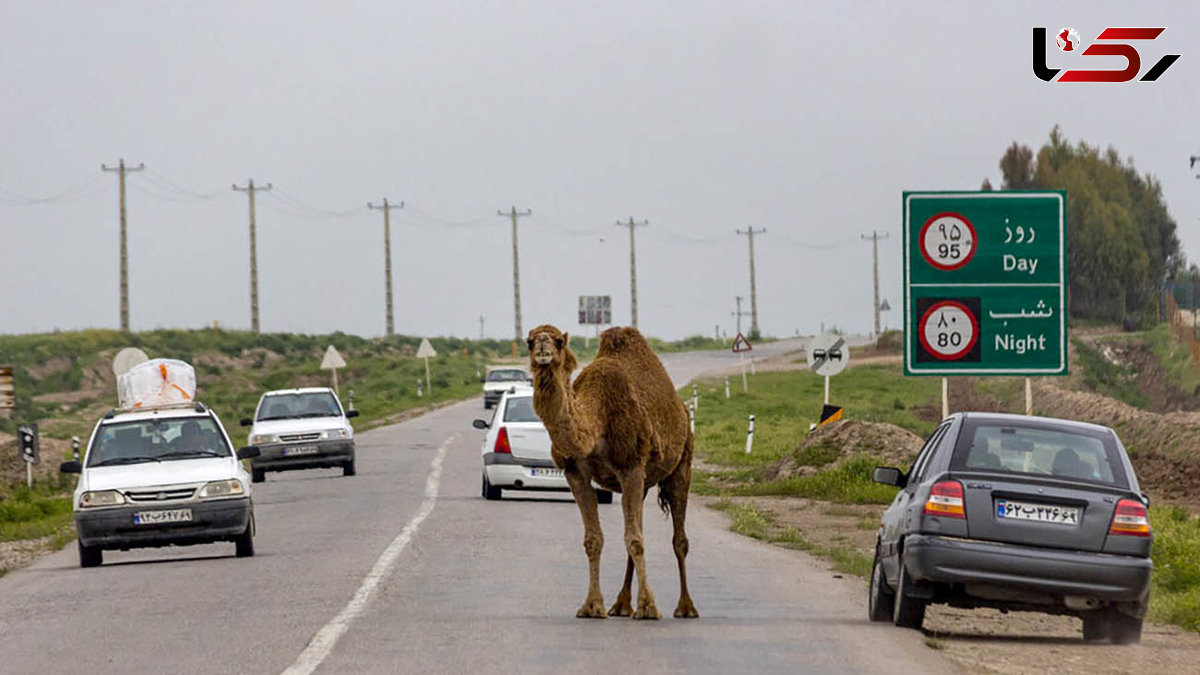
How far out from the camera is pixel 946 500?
493 inches

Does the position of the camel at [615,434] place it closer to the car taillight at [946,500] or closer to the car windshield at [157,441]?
the car taillight at [946,500]

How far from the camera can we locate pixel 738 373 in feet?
301

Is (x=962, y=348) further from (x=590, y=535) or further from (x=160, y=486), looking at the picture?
(x=590, y=535)

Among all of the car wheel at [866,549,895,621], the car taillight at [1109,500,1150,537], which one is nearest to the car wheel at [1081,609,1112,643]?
the car taillight at [1109,500,1150,537]

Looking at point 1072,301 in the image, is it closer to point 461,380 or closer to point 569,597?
point 461,380

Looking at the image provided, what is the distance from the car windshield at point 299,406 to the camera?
1446 inches

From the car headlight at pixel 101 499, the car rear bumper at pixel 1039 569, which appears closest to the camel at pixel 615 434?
the car rear bumper at pixel 1039 569

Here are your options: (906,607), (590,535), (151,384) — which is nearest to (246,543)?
(590,535)

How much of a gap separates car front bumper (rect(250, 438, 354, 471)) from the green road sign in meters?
14.2

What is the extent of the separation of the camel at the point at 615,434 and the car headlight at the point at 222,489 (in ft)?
21.1

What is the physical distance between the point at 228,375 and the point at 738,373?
27.6 m

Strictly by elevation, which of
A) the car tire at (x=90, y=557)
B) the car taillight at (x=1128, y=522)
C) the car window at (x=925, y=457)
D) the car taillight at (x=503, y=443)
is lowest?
the car tire at (x=90, y=557)

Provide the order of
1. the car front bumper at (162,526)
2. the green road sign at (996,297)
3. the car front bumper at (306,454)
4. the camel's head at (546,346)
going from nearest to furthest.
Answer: the camel's head at (546,346), the car front bumper at (162,526), the green road sign at (996,297), the car front bumper at (306,454)

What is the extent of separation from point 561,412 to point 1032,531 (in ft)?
10.6
